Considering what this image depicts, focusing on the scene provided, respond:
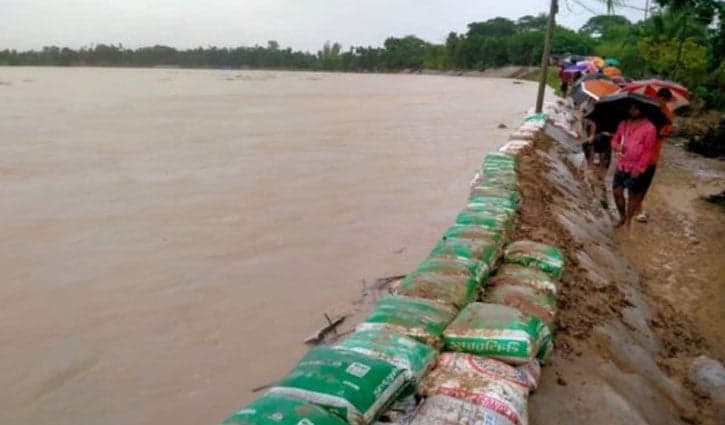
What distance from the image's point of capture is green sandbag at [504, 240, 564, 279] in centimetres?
326

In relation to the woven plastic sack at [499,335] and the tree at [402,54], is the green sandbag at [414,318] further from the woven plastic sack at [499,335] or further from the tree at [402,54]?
the tree at [402,54]

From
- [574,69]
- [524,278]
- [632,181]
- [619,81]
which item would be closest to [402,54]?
[574,69]

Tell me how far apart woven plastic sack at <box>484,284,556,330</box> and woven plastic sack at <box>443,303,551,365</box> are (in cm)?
A: 19

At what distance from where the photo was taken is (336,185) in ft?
25.2

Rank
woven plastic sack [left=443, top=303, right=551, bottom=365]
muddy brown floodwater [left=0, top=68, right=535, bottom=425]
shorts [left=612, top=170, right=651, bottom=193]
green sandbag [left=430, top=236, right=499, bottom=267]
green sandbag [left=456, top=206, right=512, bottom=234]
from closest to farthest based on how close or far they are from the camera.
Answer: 1. woven plastic sack [left=443, top=303, right=551, bottom=365]
2. muddy brown floodwater [left=0, top=68, right=535, bottom=425]
3. green sandbag [left=430, top=236, right=499, bottom=267]
4. green sandbag [left=456, top=206, right=512, bottom=234]
5. shorts [left=612, top=170, right=651, bottom=193]

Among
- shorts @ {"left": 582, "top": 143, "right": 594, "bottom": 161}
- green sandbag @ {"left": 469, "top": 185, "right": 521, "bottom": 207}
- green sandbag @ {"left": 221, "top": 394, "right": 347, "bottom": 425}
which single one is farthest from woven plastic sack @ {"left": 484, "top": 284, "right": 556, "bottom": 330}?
shorts @ {"left": 582, "top": 143, "right": 594, "bottom": 161}

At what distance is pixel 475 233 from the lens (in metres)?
3.54

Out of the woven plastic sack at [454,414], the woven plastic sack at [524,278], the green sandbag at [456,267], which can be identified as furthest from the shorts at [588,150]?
the woven plastic sack at [454,414]

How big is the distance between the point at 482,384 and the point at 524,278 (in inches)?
42.4

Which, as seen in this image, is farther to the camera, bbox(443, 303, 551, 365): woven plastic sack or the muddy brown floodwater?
the muddy brown floodwater

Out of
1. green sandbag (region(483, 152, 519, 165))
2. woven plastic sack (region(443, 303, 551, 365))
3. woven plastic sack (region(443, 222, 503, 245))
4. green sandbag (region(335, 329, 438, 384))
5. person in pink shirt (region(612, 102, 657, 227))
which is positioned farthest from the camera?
green sandbag (region(483, 152, 519, 165))

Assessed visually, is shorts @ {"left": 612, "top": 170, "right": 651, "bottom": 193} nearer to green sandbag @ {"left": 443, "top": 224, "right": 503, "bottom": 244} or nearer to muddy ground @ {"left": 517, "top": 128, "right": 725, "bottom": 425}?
muddy ground @ {"left": 517, "top": 128, "right": 725, "bottom": 425}

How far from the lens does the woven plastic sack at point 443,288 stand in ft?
9.21

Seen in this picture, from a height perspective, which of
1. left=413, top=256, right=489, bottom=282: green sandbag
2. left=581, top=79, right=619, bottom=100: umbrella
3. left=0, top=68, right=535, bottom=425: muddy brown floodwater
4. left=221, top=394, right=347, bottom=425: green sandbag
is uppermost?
left=581, top=79, right=619, bottom=100: umbrella
